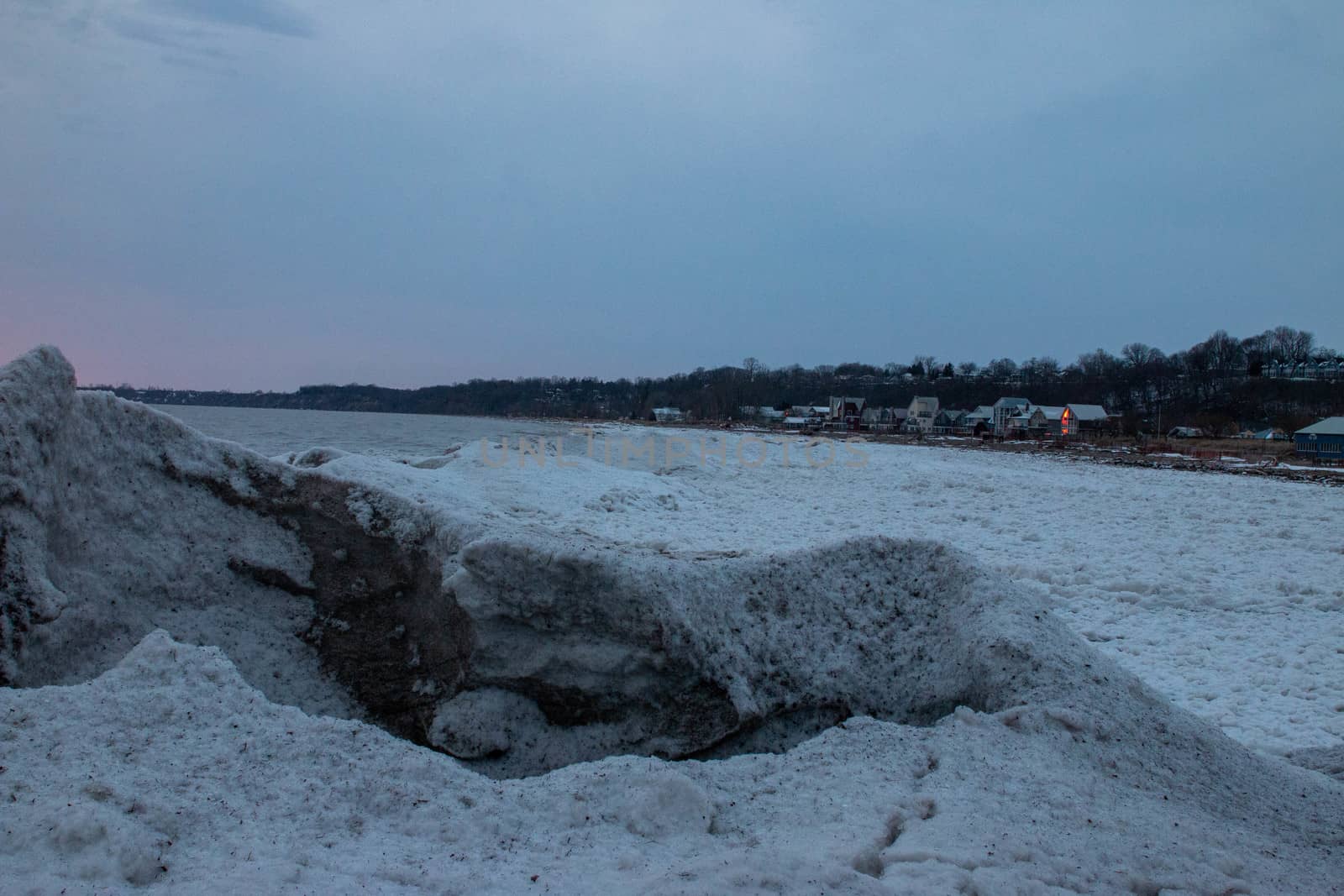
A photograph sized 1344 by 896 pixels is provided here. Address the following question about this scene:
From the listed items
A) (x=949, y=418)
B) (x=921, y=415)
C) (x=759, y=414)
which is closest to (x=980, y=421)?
(x=949, y=418)

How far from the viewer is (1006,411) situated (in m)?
87.7

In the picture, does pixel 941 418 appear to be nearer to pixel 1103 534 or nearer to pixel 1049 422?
pixel 1049 422

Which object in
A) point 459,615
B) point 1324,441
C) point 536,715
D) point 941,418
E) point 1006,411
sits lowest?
point 536,715

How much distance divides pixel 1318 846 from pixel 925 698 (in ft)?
5.58

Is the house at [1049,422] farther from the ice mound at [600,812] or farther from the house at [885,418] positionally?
the ice mound at [600,812]

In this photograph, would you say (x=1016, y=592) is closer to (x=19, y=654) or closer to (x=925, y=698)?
(x=925, y=698)

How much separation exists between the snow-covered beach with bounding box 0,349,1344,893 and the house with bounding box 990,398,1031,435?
85.1 meters

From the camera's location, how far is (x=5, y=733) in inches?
107

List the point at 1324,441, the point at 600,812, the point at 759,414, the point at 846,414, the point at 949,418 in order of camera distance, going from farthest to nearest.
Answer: the point at 759,414 < the point at 846,414 < the point at 949,418 < the point at 1324,441 < the point at 600,812

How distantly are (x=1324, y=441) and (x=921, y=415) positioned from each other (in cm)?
5713

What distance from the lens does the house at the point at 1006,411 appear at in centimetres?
8525

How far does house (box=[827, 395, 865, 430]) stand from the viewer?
102m

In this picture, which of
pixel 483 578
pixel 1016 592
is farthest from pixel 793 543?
pixel 483 578

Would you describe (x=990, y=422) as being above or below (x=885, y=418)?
below
